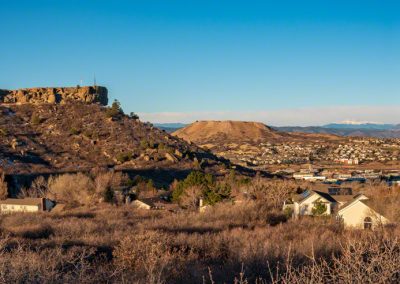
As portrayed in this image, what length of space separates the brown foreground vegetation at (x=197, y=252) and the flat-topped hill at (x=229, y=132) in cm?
11607

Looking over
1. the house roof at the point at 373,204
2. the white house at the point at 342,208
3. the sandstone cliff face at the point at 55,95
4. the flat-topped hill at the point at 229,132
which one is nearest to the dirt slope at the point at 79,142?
the sandstone cliff face at the point at 55,95

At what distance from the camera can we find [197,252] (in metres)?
14.5

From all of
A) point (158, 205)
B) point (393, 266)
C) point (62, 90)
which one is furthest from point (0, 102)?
point (393, 266)

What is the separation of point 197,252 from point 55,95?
63238 mm

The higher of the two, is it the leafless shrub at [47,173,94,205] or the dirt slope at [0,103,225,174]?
the dirt slope at [0,103,225,174]

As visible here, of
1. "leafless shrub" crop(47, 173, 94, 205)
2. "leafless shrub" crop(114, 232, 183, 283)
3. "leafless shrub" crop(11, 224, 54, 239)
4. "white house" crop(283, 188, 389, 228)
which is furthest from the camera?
"leafless shrub" crop(47, 173, 94, 205)

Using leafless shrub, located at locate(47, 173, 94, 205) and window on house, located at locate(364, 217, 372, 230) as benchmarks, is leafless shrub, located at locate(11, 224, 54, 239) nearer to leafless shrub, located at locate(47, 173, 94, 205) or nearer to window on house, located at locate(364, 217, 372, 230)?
window on house, located at locate(364, 217, 372, 230)

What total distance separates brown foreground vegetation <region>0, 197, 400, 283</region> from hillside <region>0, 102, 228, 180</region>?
26579 millimetres

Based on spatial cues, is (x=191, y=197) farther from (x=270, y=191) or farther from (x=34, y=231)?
(x=34, y=231)

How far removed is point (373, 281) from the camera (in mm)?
6867

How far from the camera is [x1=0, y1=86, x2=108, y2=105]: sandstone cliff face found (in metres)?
71.4

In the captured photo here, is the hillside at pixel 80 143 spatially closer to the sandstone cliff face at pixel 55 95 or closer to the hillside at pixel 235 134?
the sandstone cliff face at pixel 55 95

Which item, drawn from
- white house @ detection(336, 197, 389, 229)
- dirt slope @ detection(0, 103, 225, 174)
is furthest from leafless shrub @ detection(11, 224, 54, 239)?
dirt slope @ detection(0, 103, 225, 174)

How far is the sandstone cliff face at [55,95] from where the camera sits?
71.4m
